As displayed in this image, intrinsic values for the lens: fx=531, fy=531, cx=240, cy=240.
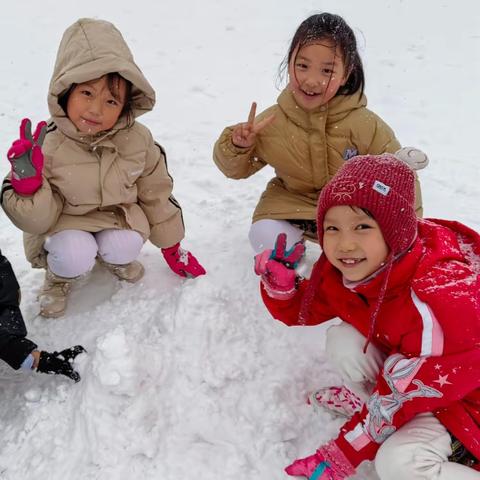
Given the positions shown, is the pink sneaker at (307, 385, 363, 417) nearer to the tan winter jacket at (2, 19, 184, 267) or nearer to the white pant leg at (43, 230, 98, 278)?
the tan winter jacket at (2, 19, 184, 267)

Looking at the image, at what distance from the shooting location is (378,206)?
1.73 meters

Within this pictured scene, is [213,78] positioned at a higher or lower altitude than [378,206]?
lower

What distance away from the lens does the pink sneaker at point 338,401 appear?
2162 millimetres

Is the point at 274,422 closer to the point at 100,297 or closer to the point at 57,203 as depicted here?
the point at 100,297

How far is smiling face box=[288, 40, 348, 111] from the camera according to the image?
2.46m

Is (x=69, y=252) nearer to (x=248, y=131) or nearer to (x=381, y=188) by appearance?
(x=248, y=131)

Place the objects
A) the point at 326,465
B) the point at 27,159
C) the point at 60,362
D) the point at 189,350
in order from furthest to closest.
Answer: the point at 189,350 < the point at 60,362 < the point at 27,159 < the point at 326,465

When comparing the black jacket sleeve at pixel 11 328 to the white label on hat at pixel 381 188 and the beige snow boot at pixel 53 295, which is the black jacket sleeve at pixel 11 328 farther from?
the white label on hat at pixel 381 188

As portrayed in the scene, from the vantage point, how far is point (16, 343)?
85.7 inches

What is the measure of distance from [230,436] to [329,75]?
1.68 meters

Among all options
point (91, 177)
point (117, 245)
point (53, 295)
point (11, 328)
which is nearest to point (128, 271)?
point (117, 245)

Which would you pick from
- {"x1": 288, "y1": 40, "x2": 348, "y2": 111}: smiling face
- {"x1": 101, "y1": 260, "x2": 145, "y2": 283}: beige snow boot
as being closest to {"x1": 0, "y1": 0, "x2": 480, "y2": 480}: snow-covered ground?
{"x1": 101, "y1": 260, "x2": 145, "y2": 283}: beige snow boot

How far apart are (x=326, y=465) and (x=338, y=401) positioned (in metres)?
0.31

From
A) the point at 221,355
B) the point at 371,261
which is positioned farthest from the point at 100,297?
the point at 371,261
